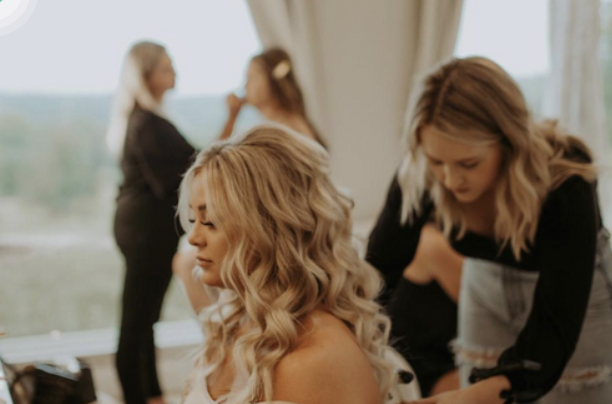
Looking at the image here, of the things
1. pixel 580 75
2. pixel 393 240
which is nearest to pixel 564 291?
pixel 393 240

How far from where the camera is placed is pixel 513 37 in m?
4.09

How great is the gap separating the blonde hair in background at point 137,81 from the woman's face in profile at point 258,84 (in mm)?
366

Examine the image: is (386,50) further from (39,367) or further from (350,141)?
(39,367)

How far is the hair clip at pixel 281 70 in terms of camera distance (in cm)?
312

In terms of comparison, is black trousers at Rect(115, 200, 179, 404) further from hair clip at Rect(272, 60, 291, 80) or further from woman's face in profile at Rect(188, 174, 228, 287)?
woman's face in profile at Rect(188, 174, 228, 287)

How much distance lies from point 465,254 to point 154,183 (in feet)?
4.88

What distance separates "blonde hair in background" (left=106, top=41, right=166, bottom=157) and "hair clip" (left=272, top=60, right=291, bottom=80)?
0.45 metres

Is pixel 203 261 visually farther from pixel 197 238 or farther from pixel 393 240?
pixel 393 240

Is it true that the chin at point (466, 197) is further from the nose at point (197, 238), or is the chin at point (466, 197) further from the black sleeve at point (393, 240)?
the nose at point (197, 238)

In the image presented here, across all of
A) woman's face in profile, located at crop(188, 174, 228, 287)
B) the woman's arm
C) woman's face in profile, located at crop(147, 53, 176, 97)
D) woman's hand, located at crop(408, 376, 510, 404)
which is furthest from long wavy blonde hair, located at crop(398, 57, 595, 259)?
woman's face in profile, located at crop(147, 53, 176, 97)

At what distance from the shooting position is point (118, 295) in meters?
3.66

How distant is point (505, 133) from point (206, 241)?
0.68 m

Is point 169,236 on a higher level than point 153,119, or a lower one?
lower

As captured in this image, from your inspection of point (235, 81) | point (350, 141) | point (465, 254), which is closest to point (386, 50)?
point (350, 141)
